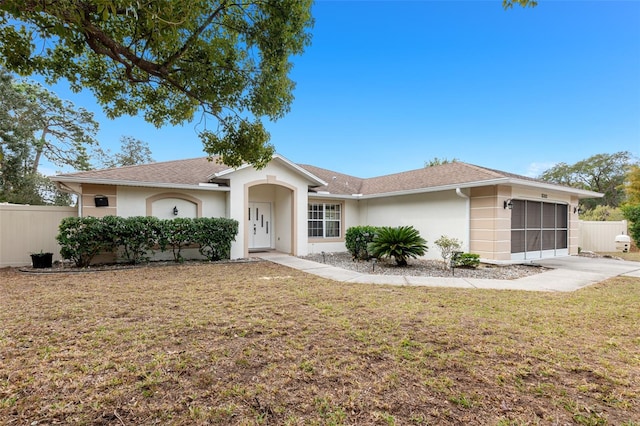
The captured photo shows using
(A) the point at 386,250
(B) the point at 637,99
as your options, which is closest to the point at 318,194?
(A) the point at 386,250

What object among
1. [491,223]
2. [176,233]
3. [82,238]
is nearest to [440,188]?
[491,223]

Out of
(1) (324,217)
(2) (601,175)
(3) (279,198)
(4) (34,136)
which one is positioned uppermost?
(4) (34,136)

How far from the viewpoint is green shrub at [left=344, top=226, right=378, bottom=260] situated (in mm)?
11906

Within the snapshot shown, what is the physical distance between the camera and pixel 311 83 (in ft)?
45.6

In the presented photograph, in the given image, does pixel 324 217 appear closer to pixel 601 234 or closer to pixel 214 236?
pixel 214 236

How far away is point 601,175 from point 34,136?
55.2 metres

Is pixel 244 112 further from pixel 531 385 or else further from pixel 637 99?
pixel 637 99

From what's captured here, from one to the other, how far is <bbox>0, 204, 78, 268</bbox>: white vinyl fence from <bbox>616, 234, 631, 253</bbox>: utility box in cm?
2628

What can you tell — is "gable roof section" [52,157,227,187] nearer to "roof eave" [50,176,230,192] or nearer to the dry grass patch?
"roof eave" [50,176,230,192]

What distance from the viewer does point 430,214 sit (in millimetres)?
12398

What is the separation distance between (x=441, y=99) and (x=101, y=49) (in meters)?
15.8

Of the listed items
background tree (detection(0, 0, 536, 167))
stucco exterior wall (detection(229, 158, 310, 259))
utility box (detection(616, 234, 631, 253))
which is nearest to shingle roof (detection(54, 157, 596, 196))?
stucco exterior wall (detection(229, 158, 310, 259))

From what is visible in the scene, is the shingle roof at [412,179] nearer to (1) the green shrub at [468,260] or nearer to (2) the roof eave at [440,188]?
(2) the roof eave at [440,188]

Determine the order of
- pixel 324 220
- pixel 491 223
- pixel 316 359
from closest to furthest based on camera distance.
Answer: pixel 316 359 < pixel 491 223 < pixel 324 220
